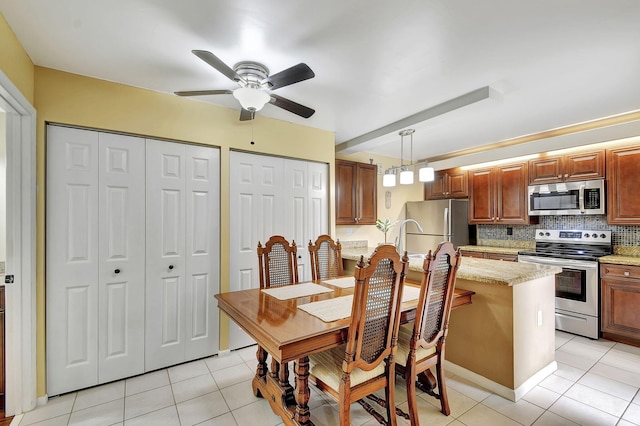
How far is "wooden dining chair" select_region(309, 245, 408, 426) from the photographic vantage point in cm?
149

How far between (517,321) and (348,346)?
1.49 meters

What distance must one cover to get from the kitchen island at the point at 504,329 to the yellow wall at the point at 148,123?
190cm

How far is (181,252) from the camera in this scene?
2.78 meters

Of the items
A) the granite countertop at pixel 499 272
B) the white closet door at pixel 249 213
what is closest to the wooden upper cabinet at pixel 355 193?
the white closet door at pixel 249 213

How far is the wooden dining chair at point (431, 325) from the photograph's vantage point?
1757 millimetres

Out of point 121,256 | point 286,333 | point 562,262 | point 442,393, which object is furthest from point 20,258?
point 562,262

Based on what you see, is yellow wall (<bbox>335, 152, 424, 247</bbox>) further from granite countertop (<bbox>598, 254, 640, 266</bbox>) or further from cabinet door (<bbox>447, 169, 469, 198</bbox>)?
granite countertop (<bbox>598, 254, 640, 266</bbox>)

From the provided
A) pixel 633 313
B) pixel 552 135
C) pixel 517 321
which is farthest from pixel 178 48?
pixel 633 313

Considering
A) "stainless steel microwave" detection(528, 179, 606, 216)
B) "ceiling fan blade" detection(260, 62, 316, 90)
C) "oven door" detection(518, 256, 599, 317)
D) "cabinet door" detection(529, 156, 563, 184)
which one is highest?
"ceiling fan blade" detection(260, 62, 316, 90)

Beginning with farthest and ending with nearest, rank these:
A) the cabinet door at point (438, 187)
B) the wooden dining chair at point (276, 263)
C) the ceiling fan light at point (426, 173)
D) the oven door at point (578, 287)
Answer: the cabinet door at point (438, 187)
the oven door at point (578, 287)
the ceiling fan light at point (426, 173)
the wooden dining chair at point (276, 263)

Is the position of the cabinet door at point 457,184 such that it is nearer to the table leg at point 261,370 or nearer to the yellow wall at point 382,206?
the yellow wall at point 382,206

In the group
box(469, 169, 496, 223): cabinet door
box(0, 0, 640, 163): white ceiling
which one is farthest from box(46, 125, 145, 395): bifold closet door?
box(469, 169, 496, 223): cabinet door

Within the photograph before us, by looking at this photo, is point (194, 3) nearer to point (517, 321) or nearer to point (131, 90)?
point (131, 90)

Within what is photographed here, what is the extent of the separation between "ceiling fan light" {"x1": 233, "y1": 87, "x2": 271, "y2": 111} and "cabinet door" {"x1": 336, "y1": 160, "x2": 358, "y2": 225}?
2155 mm
